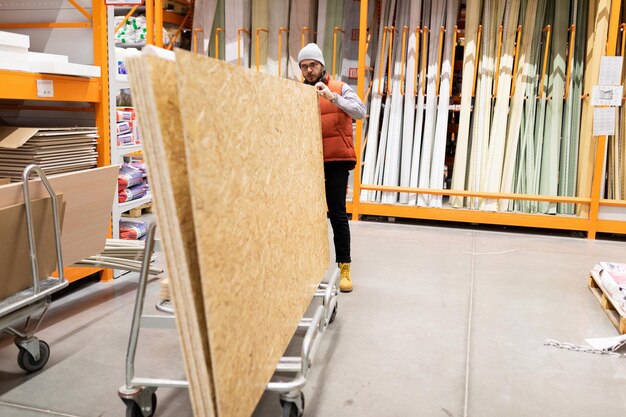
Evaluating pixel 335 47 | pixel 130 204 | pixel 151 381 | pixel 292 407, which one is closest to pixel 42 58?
pixel 130 204

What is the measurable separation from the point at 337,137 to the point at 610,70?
307cm

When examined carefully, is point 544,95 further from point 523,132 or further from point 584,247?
point 584,247

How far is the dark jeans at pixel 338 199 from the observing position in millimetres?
Answer: 3561

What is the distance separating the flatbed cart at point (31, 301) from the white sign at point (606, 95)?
468 cm

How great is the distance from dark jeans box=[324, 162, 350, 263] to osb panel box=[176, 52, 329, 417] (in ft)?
3.27

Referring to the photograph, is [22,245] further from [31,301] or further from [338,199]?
[338,199]

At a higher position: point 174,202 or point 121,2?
point 121,2

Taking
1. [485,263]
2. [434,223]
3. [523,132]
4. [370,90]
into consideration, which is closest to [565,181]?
[523,132]

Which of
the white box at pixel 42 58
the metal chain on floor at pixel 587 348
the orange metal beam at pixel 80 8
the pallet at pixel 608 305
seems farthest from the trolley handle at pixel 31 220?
the pallet at pixel 608 305

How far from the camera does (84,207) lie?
9.17 feet

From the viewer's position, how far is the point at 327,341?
9.47 ft

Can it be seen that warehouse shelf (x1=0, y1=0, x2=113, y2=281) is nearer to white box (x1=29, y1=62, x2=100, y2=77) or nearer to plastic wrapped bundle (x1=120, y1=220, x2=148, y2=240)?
white box (x1=29, y1=62, x2=100, y2=77)

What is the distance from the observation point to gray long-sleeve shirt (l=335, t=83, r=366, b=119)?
10.8 feet

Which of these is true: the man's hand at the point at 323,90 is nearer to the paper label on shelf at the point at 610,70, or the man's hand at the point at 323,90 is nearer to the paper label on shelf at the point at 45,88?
the paper label on shelf at the point at 45,88
